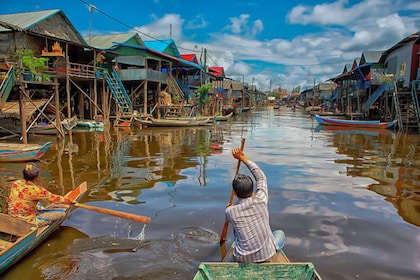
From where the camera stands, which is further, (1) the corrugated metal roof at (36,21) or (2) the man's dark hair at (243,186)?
(1) the corrugated metal roof at (36,21)

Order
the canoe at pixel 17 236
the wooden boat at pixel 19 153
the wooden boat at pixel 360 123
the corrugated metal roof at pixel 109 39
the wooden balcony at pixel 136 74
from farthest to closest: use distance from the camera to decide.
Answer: the corrugated metal roof at pixel 109 39 → the wooden balcony at pixel 136 74 → the wooden boat at pixel 360 123 → the wooden boat at pixel 19 153 → the canoe at pixel 17 236

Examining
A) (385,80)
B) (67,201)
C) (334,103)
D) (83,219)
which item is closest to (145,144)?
(83,219)

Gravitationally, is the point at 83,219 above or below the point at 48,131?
below

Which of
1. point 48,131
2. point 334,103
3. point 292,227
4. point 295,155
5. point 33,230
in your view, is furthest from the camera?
point 334,103

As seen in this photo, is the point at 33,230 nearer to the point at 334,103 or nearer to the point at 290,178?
the point at 290,178

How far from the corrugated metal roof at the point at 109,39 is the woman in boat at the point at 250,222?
25.7 metres

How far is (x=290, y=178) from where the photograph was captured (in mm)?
9562

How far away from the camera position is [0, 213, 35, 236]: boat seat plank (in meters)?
4.77

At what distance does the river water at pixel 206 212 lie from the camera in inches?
191

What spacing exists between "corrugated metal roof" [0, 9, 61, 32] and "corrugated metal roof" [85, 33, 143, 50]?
559 centimetres

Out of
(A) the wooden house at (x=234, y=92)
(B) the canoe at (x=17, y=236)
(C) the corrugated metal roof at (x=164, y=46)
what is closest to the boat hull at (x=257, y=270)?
(B) the canoe at (x=17, y=236)

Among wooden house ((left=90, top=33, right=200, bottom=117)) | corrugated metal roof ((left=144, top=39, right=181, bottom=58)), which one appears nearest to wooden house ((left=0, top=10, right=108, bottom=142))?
wooden house ((left=90, top=33, right=200, bottom=117))

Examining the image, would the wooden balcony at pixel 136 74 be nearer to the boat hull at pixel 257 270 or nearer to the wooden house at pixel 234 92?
the boat hull at pixel 257 270

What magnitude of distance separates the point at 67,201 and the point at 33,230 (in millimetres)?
742
